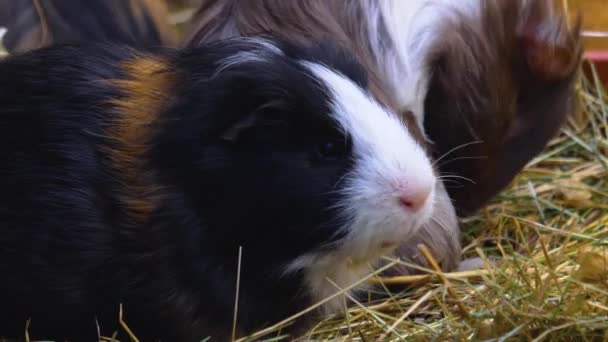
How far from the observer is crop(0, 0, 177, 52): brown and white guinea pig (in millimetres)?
2197

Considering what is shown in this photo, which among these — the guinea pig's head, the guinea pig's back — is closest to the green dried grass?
the guinea pig's back

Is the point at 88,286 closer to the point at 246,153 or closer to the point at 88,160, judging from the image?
the point at 88,160

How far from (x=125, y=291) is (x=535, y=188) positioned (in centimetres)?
139

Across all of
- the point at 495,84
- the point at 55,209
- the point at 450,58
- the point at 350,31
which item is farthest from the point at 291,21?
the point at 55,209

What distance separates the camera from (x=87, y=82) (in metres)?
1.61

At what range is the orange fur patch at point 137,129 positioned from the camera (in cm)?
153

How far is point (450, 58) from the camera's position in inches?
82.0

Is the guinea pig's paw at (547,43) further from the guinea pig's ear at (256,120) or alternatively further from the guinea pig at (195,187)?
the guinea pig's ear at (256,120)

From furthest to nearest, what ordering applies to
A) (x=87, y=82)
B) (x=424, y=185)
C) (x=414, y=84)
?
1. (x=414, y=84)
2. (x=87, y=82)
3. (x=424, y=185)

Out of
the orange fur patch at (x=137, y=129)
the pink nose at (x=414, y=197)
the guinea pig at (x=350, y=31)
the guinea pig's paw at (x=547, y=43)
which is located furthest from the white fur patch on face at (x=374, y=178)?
the guinea pig's paw at (x=547, y=43)

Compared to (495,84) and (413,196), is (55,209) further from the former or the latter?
(495,84)

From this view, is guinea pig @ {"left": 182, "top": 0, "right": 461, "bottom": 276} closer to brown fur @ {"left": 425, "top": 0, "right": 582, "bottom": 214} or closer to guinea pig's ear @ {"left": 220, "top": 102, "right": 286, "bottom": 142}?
brown fur @ {"left": 425, "top": 0, "right": 582, "bottom": 214}

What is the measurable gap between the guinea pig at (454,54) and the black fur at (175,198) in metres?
0.43

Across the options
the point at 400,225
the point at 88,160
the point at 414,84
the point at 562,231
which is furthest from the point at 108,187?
the point at 562,231
